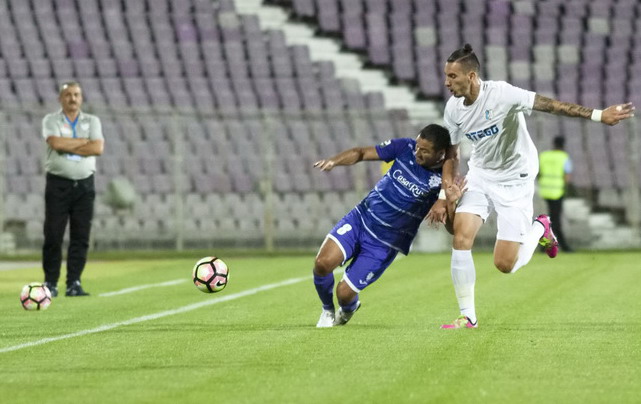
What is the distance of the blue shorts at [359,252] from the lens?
974 centimetres

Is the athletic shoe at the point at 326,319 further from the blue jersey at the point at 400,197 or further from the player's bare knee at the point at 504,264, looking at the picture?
the player's bare knee at the point at 504,264

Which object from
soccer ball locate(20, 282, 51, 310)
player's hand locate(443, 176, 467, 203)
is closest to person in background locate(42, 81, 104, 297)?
soccer ball locate(20, 282, 51, 310)

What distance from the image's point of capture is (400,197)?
977 cm

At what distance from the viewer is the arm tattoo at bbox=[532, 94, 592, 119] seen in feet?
Result: 29.2

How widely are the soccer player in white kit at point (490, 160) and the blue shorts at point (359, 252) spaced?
0.55 metres

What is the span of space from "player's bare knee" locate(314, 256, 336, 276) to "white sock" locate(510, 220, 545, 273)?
5.01ft

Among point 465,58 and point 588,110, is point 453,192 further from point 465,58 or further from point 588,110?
point 588,110

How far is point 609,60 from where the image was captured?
27531 millimetres

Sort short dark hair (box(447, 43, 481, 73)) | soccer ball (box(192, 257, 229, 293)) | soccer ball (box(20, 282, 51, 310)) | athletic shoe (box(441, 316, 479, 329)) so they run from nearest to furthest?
short dark hair (box(447, 43, 481, 73)) → athletic shoe (box(441, 316, 479, 329)) → soccer ball (box(192, 257, 229, 293)) → soccer ball (box(20, 282, 51, 310))

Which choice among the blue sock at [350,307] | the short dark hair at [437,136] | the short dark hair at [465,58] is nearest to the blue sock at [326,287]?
the blue sock at [350,307]

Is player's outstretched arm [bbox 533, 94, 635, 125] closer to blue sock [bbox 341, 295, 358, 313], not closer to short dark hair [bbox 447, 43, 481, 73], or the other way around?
short dark hair [bbox 447, 43, 481, 73]

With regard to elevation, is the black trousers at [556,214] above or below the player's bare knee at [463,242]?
below

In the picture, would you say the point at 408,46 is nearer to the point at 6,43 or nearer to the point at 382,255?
the point at 6,43

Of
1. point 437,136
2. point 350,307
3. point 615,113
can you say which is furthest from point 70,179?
point 615,113
